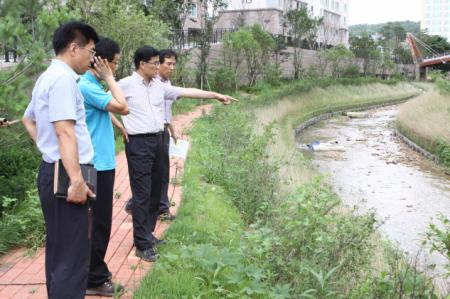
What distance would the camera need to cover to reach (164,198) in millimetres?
5816

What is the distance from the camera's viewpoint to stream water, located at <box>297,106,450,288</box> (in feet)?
27.6

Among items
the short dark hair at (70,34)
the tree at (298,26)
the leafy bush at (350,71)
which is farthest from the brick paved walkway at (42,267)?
the leafy bush at (350,71)

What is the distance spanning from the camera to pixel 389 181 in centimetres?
1293

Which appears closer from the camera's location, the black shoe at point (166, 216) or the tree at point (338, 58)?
the black shoe at point (166, 216)

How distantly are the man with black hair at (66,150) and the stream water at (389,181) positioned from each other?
2814 mm

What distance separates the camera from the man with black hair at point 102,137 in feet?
11.7

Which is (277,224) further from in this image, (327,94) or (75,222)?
(327,94)

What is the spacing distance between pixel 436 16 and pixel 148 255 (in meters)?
135

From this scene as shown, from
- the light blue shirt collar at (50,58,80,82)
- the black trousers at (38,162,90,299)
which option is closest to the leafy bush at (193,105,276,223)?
the black trousers at (38,162,90,299)

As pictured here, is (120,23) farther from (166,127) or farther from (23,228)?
(23,228)

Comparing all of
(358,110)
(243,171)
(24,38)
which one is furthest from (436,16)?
(24,38)

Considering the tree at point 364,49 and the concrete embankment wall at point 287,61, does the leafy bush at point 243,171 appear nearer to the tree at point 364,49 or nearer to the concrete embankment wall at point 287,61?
the concrete embankment wall at point 287,61

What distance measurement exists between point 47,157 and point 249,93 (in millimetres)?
22375

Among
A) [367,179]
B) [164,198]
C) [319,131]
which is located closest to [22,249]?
[164,198]
